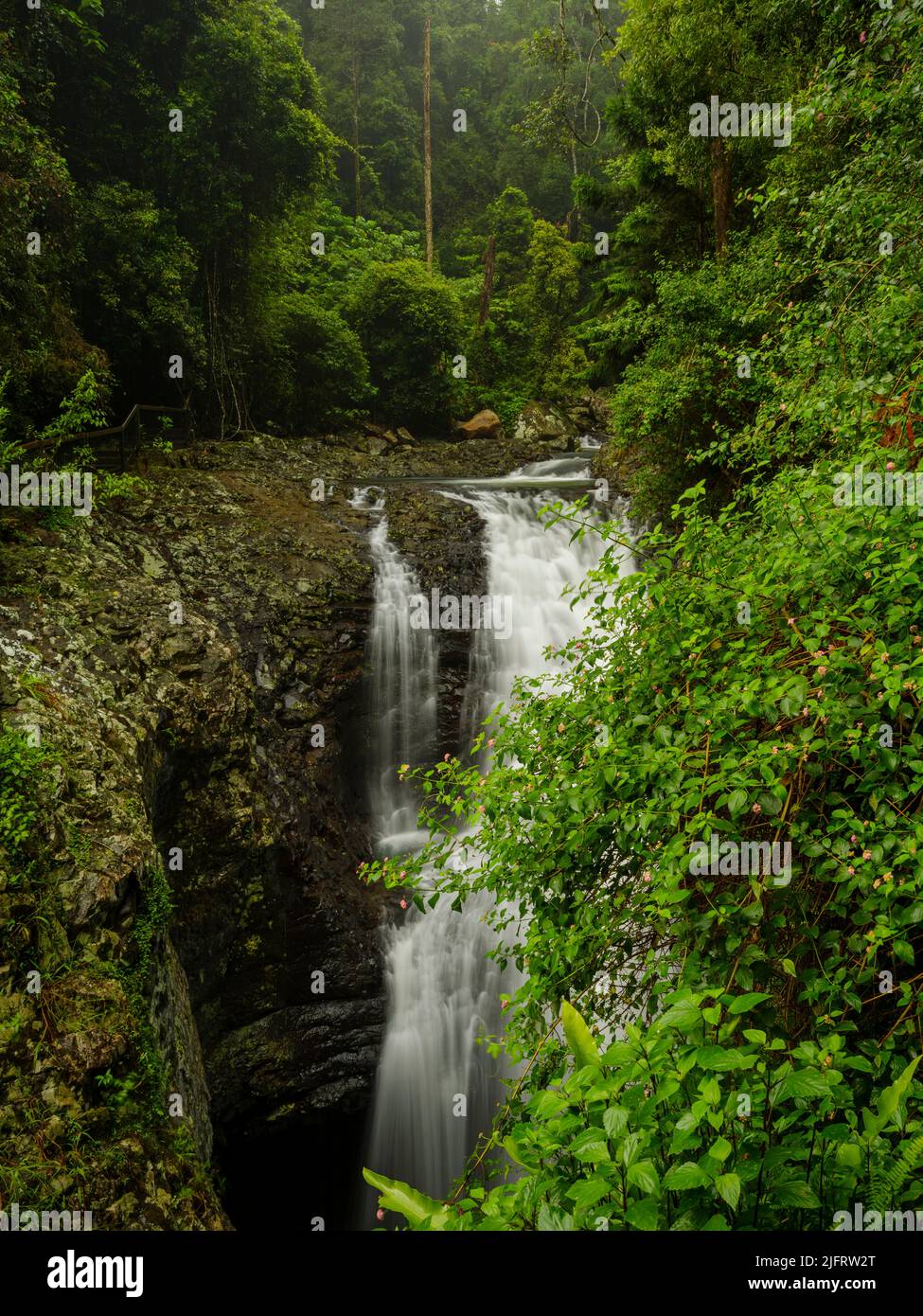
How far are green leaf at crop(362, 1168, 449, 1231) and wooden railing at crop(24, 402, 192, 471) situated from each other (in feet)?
24.2

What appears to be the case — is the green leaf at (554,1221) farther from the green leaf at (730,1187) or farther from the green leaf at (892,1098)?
the green leaf at (892,1098)

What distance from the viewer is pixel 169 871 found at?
6730 millimetres

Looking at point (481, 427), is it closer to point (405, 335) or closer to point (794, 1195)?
point (405, 335)

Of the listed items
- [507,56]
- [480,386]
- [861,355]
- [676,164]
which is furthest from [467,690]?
[507,56]

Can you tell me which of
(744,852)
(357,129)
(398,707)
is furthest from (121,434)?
(357,129)

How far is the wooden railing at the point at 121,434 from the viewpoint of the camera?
731cm

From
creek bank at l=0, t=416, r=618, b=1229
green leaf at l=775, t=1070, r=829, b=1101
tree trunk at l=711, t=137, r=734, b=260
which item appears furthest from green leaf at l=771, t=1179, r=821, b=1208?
tree trunk at l=711, t=137, r=734, b=260

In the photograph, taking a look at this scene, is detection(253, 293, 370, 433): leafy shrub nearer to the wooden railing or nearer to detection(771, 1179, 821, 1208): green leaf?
the wooden railing

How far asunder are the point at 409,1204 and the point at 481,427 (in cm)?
2053

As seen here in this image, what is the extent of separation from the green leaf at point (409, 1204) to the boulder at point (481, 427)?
2016cm

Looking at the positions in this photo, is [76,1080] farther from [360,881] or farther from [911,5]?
[911,5]

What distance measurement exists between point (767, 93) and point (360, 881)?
39.5ft

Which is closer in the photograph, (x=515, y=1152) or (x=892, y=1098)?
(x=892, y=1098)

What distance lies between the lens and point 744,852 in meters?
2.69
